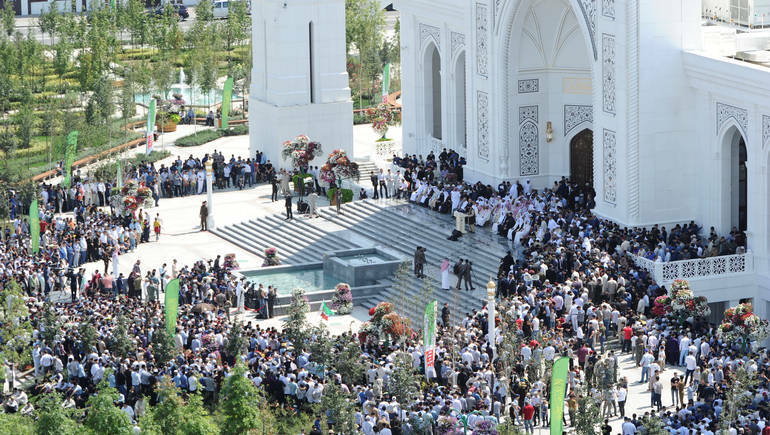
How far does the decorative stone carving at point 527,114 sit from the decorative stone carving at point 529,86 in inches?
24.1

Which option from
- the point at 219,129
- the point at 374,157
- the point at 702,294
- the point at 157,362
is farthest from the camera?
the point at 219,129

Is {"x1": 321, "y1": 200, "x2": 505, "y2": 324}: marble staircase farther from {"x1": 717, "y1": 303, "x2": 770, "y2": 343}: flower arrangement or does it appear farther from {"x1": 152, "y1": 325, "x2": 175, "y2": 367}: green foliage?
{"x1": 717, "y1": 303, "x2": 770, "y2": 343}: flower arrangement

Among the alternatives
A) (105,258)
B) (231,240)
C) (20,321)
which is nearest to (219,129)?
(231,240)

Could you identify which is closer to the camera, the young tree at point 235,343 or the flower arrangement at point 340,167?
the young tree at point 235,343

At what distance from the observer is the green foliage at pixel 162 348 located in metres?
47.1

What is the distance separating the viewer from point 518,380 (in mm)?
43688

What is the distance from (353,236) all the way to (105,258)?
9.37 metres

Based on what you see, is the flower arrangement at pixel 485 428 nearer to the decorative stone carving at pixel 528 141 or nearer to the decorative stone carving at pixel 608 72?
the decorative stone carving at pixel 608 72

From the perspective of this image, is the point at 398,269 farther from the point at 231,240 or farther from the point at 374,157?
the point at 374,157

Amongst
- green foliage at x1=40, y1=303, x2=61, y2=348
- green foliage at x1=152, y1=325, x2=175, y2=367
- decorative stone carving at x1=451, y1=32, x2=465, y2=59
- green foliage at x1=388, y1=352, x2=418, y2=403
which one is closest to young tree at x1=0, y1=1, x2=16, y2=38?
decorative stone carving at x1=451, y1=32, x2=465, y2=59

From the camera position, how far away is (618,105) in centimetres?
5381

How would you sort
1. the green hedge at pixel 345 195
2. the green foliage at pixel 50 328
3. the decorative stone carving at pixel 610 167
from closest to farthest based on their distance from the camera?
the green foliage at pixel 50 328
the decorative stone carving at pixel 610 167
the green hedge at pixel 345 195

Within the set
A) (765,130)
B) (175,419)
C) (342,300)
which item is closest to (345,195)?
(342,300)

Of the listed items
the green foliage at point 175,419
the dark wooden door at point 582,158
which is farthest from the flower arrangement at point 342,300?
the green foliage at point 175,419
